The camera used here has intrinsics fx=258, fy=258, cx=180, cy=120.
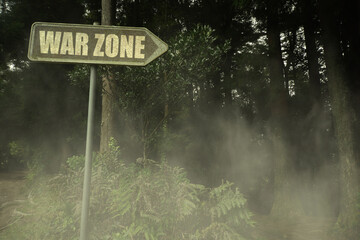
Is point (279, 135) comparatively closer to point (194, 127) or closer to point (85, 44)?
point (194, 127)

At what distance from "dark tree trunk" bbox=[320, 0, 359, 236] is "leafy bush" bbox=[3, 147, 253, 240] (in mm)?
3667

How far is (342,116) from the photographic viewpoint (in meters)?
7.52

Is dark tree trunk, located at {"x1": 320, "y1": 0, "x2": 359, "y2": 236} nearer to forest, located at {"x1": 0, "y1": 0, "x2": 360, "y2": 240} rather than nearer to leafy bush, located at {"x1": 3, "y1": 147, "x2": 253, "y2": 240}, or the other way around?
forest, located at {"x1": 0, "y1": 0, "x2": 360, "y2": 240}

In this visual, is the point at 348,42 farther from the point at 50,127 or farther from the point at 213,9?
the point at 50,127

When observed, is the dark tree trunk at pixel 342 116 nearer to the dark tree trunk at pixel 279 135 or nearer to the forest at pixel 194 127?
the forest at pixel 194 127

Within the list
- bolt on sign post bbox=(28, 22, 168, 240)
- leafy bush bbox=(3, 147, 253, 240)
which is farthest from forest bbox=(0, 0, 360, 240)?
bolt on sign post bbox=(28, 22, 168, 240)

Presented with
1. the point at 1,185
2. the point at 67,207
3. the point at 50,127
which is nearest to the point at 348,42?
the point at 67,207

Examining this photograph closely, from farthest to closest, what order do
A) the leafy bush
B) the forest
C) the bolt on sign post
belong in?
the forest → the leafy bush → the bolt on sign post

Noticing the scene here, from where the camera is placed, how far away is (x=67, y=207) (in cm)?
489

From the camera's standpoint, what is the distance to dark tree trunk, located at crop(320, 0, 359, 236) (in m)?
7.22

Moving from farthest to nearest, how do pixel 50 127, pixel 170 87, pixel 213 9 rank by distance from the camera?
pixel 50 127 → pixel 213 9 → pixel 170 87

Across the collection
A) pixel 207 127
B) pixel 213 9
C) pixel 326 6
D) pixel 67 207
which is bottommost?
pixel 67 207

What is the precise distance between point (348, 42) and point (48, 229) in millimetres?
10179

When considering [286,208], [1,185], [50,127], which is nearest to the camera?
[286,208]
